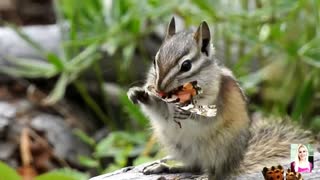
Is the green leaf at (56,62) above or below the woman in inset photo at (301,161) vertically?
above

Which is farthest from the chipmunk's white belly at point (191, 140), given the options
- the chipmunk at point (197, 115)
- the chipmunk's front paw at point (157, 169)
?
the chipmunk's front paw at point (157, 169)

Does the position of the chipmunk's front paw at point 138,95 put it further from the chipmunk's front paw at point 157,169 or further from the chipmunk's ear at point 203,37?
the chipmunk's front paw at point 157,169

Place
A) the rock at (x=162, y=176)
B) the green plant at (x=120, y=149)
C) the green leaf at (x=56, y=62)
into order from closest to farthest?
1. the rock at (x=162, y=176)
2. the green plant at (x=120, y=149)
3. the green leaf at (x=56, y=62)

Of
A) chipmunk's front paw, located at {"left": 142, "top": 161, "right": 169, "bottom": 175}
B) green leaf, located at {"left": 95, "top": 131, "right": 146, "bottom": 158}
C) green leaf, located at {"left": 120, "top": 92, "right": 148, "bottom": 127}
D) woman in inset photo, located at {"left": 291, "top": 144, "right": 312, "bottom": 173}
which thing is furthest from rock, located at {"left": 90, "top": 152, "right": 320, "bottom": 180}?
green leaf, located at {"left": 95, "top": 131, "right": 146, "bottom": 158}

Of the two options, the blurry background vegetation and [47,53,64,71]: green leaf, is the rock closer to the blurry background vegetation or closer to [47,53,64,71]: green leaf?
the blurry background vegetation

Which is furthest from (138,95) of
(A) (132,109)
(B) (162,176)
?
(A) (132,109)

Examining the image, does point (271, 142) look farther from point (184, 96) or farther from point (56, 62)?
point (56, 62)
